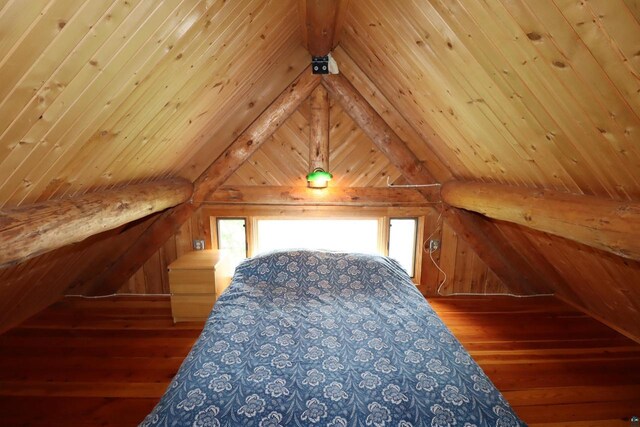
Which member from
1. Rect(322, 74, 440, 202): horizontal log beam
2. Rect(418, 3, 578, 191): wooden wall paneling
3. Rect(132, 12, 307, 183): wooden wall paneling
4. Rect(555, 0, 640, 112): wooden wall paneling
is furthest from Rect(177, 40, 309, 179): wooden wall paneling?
Rect(555, 0, 640, 112): wooden wall paneling

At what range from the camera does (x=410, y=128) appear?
3.15 meters

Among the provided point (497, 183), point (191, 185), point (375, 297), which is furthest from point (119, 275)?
point (497, 183)

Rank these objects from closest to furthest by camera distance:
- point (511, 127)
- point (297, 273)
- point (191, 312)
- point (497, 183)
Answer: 1. point (511, 127)
2. point (497, 183)
3. point (297, 273)
4. point (191, 312)

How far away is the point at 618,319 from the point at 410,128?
100 inches

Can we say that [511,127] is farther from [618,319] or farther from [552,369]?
[618,319]

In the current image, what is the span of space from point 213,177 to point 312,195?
1.03m

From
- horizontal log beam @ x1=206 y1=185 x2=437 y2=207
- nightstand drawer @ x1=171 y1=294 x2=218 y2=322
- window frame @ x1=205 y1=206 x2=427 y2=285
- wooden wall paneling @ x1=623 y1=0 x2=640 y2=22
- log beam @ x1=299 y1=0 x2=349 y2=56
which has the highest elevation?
log beam @ x1=299 y1=0 x2=349 y2=56

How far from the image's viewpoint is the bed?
4.91 feet

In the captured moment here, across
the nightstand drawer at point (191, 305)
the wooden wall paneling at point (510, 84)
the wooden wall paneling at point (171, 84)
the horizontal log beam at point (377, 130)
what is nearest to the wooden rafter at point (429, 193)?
the horizontal log beam at point (377, 130)

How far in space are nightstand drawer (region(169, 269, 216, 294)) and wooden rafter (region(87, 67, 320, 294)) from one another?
0.64 meters

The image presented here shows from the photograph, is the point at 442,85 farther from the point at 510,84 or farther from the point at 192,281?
the point at 192,281

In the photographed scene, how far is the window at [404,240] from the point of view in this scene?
371 cm

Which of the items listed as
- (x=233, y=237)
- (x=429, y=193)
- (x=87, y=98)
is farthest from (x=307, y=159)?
(x=87, y=98)

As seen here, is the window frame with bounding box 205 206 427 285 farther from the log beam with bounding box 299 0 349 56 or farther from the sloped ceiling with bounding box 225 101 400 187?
the log beam with bounding box 299 0 349 56
